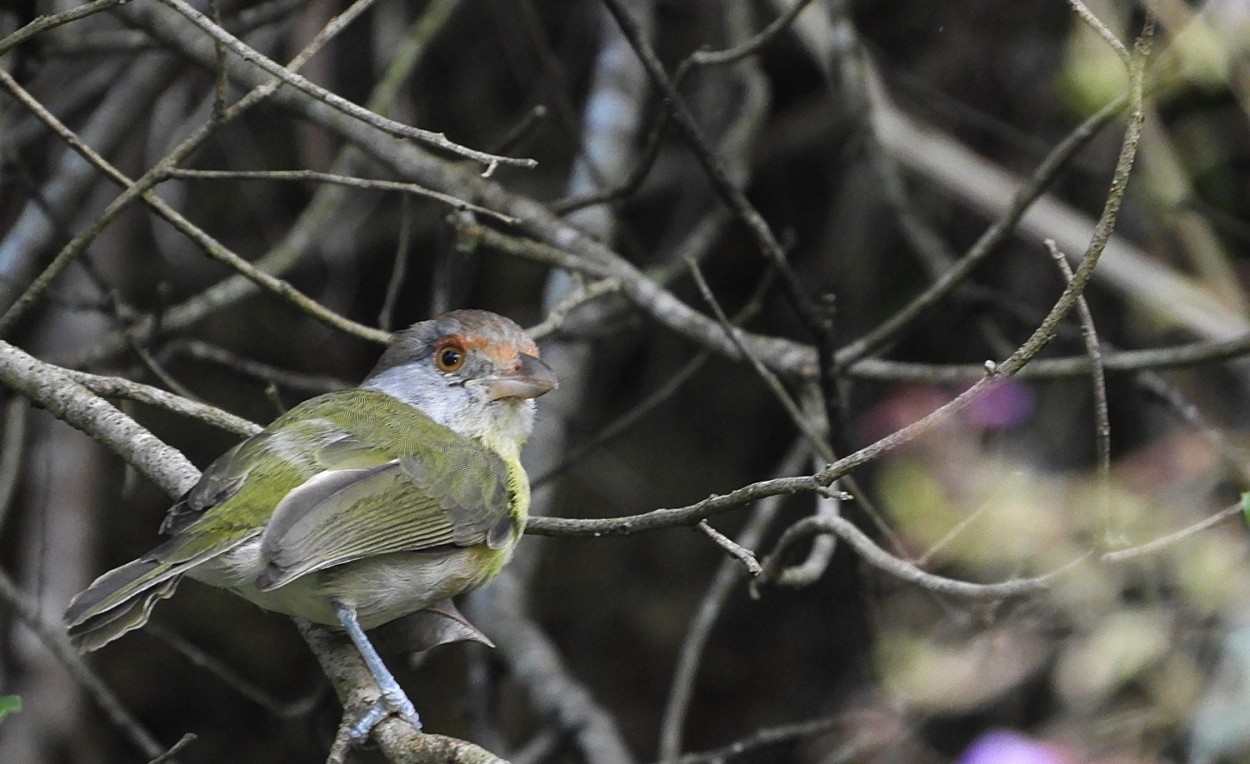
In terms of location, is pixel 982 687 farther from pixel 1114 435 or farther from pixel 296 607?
pixel 296 607

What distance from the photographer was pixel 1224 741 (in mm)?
3293

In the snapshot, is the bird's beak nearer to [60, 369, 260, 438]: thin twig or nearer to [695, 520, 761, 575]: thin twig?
[60, 369, 260, 438]: thin twig

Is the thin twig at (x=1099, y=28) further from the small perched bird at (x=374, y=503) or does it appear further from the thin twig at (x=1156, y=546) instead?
the small perched bird at (x=374, y=503)

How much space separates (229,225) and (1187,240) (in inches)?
156

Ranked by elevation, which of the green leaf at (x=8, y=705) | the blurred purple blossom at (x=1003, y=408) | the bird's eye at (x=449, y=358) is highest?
the bird's eye at (x=449, y=358)

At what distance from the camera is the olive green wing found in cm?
273

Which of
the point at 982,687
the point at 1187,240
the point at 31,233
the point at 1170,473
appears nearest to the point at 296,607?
the point at 31,233

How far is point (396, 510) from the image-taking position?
9.91ft

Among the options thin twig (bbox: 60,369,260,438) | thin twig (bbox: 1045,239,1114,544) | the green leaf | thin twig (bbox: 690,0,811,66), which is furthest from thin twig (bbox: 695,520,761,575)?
thin twig (bbox: 690,0,811,66)

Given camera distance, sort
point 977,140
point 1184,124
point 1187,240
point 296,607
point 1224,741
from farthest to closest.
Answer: point 977,140 → point 1184,124 → point 1187,240 → point 1224,741 → point 296,607

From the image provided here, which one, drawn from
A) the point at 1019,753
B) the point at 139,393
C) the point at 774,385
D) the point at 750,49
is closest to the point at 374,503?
the point at 139,393

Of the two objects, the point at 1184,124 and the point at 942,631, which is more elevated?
the point at 1184,124

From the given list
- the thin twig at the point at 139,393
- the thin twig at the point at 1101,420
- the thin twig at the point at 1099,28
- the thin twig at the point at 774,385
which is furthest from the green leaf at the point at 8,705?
the thin twig at the point at 1099,28

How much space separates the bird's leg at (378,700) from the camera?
2428 mm
